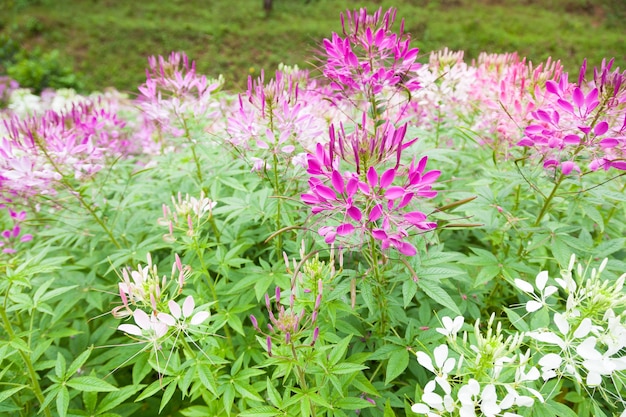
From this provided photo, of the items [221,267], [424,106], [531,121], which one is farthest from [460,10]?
[221,267]

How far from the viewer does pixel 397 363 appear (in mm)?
1470

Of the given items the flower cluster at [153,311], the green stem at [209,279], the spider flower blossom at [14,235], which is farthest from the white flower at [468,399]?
the spider flower blossom at [14,235]

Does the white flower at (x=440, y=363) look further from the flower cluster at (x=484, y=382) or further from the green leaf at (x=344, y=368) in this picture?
the green leaf at (x=344, y=368)

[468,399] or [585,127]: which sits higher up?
[585,127]

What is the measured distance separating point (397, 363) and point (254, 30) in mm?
12833

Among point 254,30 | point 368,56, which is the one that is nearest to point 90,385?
point 368,56

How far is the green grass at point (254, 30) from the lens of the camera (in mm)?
11094

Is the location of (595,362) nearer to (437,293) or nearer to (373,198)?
(437,293)

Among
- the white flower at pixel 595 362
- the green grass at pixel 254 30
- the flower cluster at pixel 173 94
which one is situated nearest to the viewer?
the white flower at pixel 595 362

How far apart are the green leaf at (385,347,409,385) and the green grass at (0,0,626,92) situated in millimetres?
10074

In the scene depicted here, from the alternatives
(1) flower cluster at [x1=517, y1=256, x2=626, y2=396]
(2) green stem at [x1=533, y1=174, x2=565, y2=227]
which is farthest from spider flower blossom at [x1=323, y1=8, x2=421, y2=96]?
(1) flower cluster at [x1=517, y1=256, x2=626, y2=396]

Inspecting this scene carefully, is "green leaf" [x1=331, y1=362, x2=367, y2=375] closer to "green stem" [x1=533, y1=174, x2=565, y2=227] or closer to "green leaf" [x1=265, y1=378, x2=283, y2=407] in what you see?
"green leaf" [x1=265, y1=378, x2=283, y2=407]

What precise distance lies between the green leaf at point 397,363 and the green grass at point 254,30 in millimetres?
10074

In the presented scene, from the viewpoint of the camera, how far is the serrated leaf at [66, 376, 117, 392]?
1.46 meters
